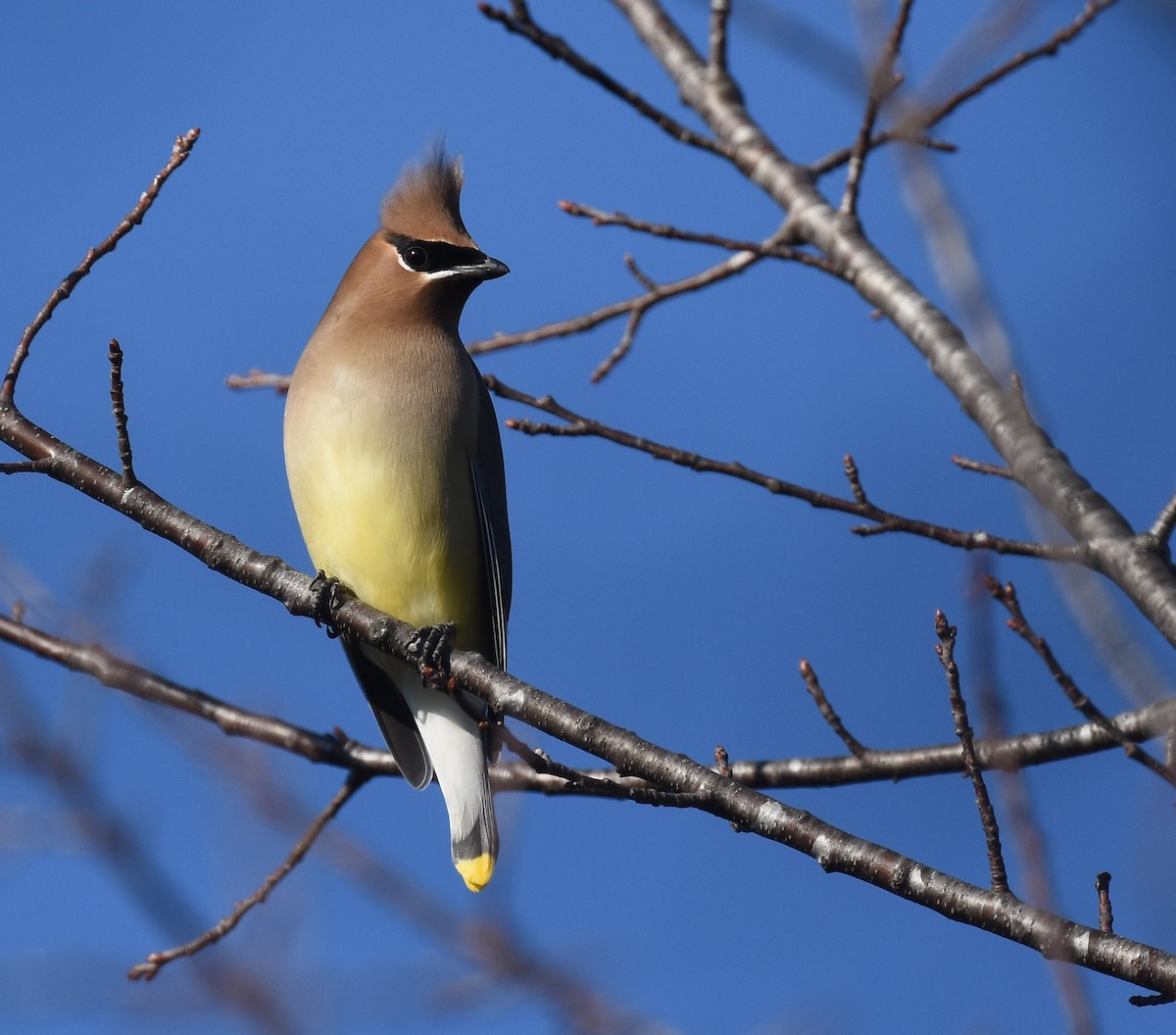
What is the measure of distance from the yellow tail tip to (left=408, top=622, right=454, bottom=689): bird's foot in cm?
69

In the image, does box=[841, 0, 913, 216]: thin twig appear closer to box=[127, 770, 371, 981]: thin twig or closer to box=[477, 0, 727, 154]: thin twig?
box=[477, 0, 727, 154]: thin twig

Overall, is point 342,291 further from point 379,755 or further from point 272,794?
point 272,794

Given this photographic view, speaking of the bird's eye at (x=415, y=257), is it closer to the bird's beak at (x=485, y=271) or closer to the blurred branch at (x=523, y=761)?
the bird's beak at (x=485, y=271)

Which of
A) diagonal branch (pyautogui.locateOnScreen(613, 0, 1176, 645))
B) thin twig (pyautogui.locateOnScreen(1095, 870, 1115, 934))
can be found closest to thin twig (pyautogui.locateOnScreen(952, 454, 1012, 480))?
diagonal branch (pyautogui.locateOnScreen(613, 0, 1176, 645))

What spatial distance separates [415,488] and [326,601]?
1.41 feet

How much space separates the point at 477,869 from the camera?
413 cm

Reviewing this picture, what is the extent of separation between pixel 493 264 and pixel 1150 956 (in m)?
2.81

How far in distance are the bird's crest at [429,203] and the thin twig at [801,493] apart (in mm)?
1282

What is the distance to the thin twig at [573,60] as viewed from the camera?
3666 millimetres

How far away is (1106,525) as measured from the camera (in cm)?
323

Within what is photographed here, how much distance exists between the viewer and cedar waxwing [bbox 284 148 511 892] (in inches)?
157

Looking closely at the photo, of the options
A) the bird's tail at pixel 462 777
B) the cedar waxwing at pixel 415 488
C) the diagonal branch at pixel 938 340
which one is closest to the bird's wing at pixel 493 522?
the cedar waxwing at pixel 415 488

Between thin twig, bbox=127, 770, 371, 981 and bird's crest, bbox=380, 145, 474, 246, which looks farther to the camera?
bird's crest, bbox=380, 145, 474, 246

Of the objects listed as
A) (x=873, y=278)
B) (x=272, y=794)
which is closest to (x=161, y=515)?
(x=272, y=794)
